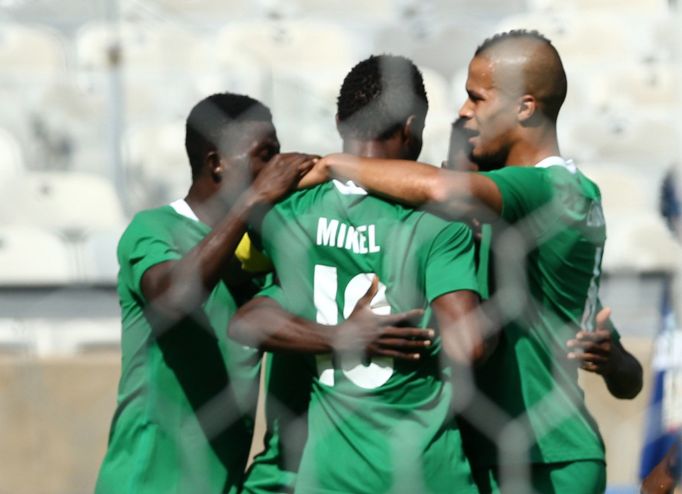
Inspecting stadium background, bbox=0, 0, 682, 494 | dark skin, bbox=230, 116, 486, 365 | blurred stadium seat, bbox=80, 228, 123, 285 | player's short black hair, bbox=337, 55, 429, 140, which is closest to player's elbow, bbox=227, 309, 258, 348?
dark skin, bbox=230, 116, 486, 365

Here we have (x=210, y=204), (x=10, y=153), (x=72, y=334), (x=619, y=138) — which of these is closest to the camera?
(x=210, y=204)

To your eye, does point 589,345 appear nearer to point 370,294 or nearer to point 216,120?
point 370,294

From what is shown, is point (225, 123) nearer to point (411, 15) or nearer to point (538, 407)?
point (538, 407)

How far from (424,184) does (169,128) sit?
5.17ft

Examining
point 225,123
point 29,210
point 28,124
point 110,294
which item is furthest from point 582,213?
point 28,124

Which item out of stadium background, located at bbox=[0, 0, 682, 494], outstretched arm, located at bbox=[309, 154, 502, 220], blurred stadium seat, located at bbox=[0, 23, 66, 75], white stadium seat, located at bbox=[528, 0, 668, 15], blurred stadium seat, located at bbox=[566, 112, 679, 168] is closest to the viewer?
outstretched arm, located at bbox=[309, 154, 502, 220]

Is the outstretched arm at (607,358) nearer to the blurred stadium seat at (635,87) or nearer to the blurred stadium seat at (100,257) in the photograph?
the blurred stadium seat at (100,257)

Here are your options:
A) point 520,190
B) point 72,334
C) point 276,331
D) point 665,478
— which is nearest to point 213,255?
point 276,331

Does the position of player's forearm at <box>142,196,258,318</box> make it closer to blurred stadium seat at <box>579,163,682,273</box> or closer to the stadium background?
the stadium background

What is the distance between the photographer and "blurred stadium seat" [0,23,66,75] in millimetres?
3100

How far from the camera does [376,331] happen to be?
1.22 m

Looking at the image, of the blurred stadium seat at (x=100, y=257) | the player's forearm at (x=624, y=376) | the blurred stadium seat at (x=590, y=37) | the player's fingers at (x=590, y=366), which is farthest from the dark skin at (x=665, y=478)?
the blurred stadium seat at (x=590, y=37)

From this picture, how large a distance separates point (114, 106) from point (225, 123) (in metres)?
1.11

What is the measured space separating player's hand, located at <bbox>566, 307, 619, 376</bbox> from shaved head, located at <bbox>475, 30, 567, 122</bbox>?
0.79 ft
